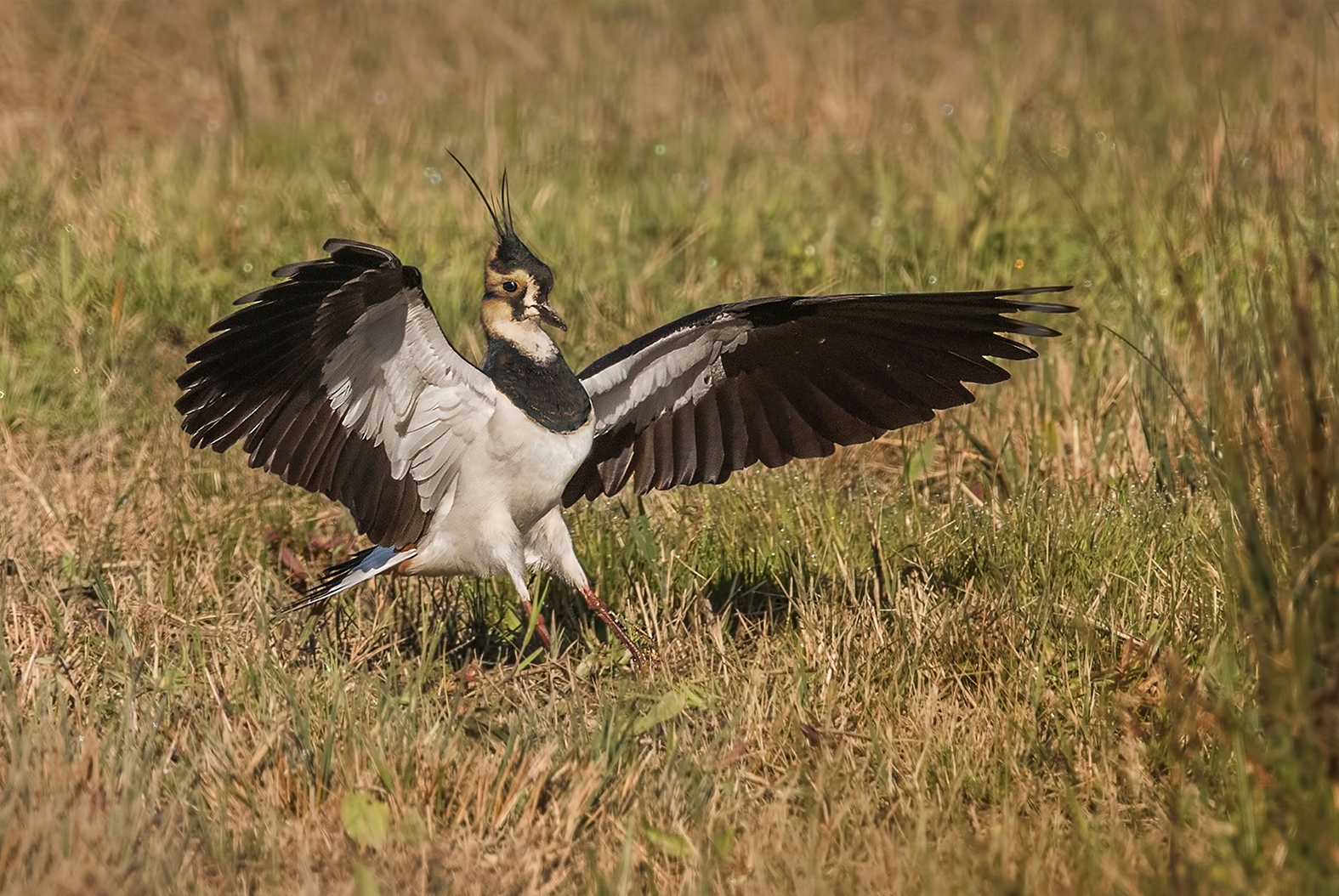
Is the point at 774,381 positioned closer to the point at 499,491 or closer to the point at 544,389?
the point at 544,389

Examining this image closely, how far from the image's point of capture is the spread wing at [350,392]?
388 cm

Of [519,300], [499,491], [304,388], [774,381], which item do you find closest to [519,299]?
[519,300]

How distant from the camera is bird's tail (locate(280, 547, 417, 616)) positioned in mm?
4352

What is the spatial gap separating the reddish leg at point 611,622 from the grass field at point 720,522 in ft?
0.42

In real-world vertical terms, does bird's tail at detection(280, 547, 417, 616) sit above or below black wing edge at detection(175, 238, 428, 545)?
below

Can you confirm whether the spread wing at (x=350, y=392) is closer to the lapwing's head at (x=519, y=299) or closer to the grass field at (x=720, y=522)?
the lapwing's head at (x=519, y=299)

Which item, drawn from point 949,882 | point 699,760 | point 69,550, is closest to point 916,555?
point 699,760

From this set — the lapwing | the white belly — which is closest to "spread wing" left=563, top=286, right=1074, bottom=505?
the lapwing

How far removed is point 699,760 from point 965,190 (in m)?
3.66

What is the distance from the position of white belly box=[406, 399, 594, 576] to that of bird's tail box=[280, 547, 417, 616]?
0.06 meters

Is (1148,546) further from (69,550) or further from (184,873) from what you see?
(69,550)

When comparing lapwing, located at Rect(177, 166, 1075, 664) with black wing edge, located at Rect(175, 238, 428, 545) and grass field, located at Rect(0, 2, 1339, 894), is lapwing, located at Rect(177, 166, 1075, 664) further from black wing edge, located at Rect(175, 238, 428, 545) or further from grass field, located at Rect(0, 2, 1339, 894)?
grass field, located at Rect(0, 2, 1339, 894)

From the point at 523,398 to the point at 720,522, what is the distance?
901mm

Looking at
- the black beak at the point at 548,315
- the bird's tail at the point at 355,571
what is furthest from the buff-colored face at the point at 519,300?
the bird's tail at the point at 355,571
